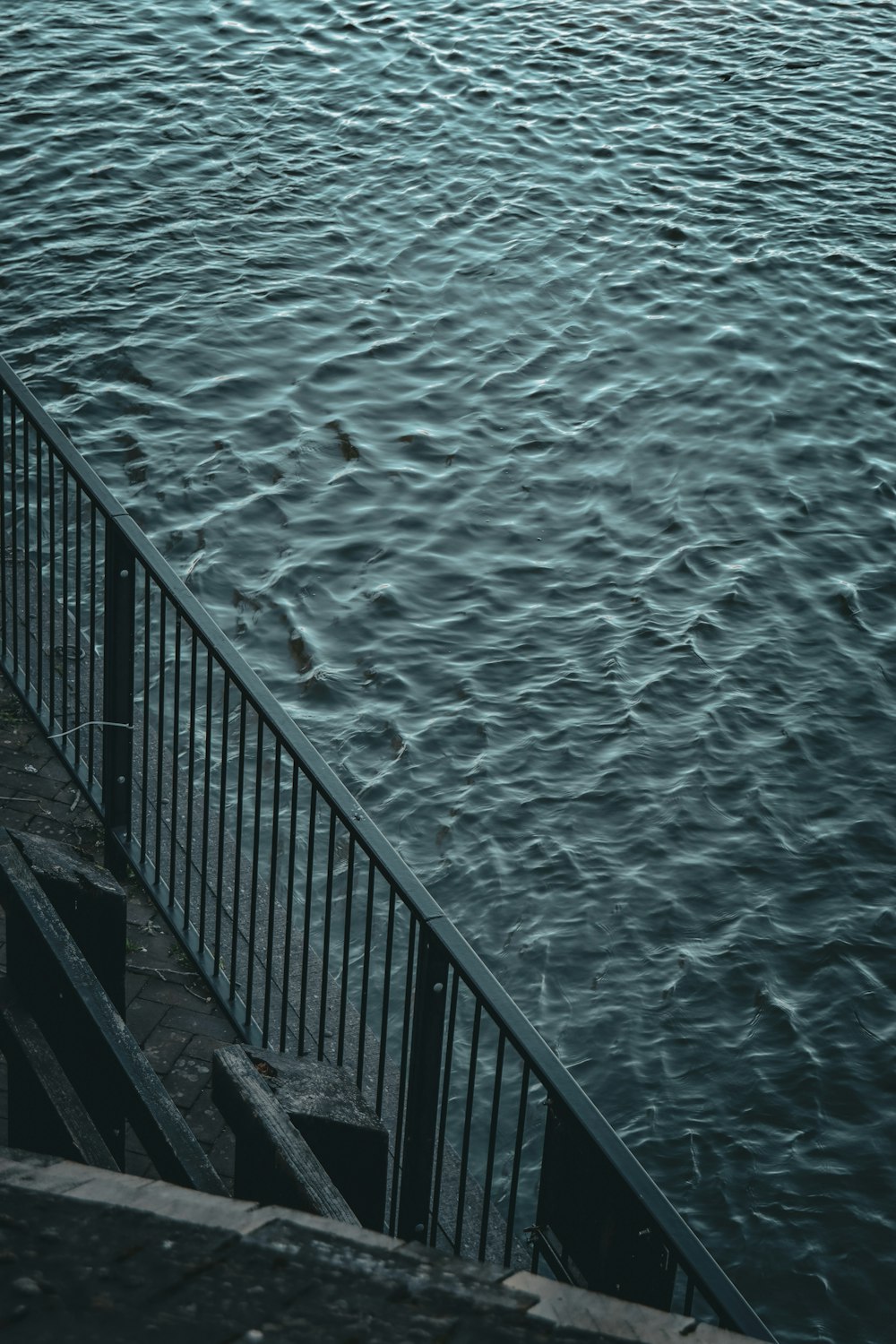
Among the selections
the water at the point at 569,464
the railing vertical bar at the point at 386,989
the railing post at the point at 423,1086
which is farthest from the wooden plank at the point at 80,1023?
the water at the point at 569,464

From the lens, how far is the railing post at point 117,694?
5262 millimetres

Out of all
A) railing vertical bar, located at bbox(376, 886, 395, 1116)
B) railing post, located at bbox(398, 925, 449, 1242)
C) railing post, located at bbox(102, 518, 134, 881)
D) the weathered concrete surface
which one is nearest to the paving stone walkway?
railing post, located at bbox(102, 518, 134, 881)

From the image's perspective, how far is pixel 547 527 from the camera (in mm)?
11992

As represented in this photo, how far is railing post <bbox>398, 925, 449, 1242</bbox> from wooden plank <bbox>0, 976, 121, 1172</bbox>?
80 centimetres

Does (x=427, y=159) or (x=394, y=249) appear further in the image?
(x=427, y=159)

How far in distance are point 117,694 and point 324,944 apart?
3.71ft

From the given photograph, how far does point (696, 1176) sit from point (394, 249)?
10644 mm

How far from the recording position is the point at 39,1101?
10.6ft

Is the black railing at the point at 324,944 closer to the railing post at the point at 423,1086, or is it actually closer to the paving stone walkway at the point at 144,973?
the railing post at the point at 423,1086

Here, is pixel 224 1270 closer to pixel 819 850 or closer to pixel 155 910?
pixel 155 910

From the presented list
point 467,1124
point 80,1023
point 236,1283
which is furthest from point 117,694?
point 236,1283

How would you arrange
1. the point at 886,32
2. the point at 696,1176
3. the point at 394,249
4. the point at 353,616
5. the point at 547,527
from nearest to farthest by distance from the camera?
the point at 696,1176
the point at 353,616
the point at 547,527
the point at 394,249
the point at 886,32

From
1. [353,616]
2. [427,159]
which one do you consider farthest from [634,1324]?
[427,159]

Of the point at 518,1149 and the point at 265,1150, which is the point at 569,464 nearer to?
the point at 518,1149
